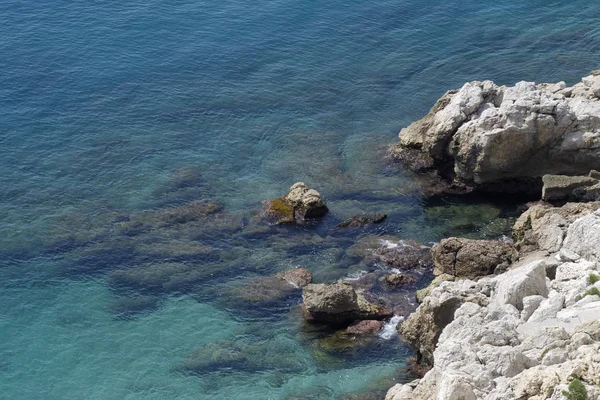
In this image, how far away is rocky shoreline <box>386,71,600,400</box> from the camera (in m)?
33.6

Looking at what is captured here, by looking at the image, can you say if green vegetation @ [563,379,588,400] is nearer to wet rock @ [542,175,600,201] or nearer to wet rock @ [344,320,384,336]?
wet rock @ [344,320,384,336]

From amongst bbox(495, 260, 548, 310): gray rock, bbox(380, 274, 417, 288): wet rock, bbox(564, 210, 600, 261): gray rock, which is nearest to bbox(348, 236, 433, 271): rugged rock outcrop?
bbox(380, 274, 417, 288): wet rock

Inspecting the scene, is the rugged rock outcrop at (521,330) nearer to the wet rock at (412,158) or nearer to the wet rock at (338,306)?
the wet rock at (338,306)

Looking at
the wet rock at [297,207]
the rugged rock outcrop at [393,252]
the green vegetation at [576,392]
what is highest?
the green vegetation at [576,392]

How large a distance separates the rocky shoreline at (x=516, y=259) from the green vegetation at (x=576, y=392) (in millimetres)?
35

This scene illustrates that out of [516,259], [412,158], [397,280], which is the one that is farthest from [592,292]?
[412,158]

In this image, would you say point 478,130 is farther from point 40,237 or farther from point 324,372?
point 40,237

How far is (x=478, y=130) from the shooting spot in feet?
204

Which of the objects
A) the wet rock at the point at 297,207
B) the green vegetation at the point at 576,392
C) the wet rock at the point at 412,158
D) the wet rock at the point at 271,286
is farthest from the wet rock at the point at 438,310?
the wet rock at the point at 412,158

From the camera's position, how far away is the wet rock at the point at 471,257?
53.2m

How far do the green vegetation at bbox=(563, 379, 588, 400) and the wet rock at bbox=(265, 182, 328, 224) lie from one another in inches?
1380

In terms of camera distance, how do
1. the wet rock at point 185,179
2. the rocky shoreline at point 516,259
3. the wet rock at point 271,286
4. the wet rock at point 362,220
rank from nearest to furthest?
1. the rocky shoreline at point 516,259
2. the wet rock at point 271,286
3. the wet rock at point 362,220
4. the wet rock at point 185,179

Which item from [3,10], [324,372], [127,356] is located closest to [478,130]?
[324,372]

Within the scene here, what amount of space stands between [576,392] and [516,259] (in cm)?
2418
